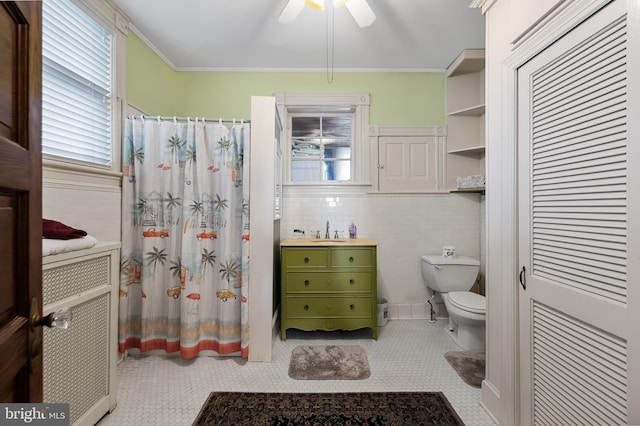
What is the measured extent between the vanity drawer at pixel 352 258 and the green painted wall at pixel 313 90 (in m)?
1.46

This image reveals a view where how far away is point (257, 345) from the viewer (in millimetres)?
2139

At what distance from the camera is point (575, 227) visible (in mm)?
1113

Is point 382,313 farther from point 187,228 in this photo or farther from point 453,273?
point 187,228

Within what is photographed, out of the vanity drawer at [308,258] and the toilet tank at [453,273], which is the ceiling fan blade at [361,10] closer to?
the vanity drawer at [308,258]

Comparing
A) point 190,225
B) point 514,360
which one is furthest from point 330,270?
point 514,360

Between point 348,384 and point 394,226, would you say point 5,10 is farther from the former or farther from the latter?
point 394,226

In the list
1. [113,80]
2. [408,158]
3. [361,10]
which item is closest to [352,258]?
[408,158]

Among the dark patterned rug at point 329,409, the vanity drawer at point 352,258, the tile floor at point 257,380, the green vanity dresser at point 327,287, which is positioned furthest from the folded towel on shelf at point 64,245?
the vanity drawer at point 352,258

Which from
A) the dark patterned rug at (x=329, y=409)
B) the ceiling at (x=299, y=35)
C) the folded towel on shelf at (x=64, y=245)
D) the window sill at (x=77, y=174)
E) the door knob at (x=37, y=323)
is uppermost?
the ceiling at (x=299, y=35)

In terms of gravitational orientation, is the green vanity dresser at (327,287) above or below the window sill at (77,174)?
below

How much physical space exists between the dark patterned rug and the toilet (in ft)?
2.47

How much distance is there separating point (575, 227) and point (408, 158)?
2029mm

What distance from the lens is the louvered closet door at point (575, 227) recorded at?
3.13ft

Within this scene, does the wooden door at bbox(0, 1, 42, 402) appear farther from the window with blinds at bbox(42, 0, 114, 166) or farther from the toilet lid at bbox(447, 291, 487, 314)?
the toilet lid at bbox(447, 291, 487, 314)
